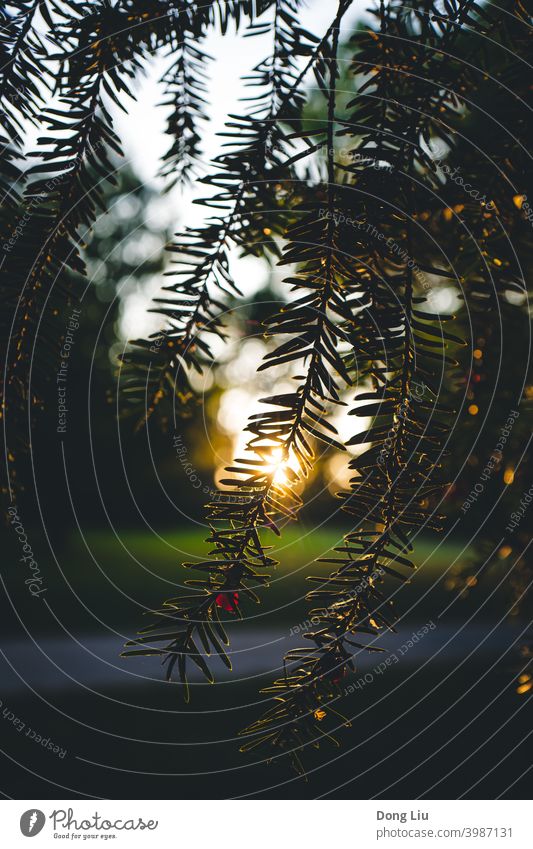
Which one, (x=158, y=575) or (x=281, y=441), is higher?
(x=158, y=575)

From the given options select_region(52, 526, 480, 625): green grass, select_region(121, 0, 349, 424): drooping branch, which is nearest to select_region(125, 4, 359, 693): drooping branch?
select_region(121, 0, 349, 424): drooping branch

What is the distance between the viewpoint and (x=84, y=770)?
2.65 metres

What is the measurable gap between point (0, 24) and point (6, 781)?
286cm

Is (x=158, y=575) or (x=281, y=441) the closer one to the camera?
(x=281, y=441)

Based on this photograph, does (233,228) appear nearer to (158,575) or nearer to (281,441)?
(281,441)

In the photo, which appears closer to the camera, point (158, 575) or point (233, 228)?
point (233, 228)

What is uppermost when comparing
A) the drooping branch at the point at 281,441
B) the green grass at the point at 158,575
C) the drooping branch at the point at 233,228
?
the green grass at the point at 158,575

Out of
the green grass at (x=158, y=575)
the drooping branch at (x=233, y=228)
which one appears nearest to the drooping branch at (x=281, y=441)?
the drooping branch at (x=233, y=228)

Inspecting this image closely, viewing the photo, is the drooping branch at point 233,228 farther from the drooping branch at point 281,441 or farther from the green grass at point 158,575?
the green grass at point 158,575

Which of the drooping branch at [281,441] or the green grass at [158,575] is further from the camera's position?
the green grass at [158,575]

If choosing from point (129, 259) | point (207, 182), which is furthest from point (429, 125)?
point (129, 259)

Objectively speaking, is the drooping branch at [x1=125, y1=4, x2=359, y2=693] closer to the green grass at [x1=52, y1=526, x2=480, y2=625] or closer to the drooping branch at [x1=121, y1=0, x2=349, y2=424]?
the drooping branch at [x1=121, y1=0, x2=349, y2=424]

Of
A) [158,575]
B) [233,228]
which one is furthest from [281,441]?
[158,575]

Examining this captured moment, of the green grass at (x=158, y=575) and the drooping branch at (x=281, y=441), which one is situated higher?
the green grass at (x=158, y=575)
